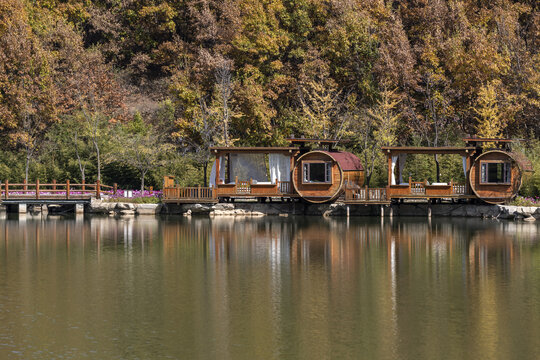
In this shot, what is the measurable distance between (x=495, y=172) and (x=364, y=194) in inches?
317

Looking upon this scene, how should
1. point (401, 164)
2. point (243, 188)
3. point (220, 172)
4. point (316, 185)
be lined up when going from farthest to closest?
point (220, 172) → point (401, 164) → point (243, 188) → point (316, 185)

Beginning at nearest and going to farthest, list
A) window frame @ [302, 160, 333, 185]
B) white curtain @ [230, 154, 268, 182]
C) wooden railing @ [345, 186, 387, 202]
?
wooden railing @ [345, 186, 387, 202] → window frame @ [302, 160, 333, 185] → white curtain @ [230, 154, 268, 182]

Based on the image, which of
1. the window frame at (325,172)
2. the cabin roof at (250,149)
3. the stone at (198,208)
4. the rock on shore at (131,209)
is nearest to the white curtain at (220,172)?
the cabin roof at (250,149)

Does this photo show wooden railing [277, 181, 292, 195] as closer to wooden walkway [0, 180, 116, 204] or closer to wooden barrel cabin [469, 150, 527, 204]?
wooden barrel cabin [469, 150, 527, 204]

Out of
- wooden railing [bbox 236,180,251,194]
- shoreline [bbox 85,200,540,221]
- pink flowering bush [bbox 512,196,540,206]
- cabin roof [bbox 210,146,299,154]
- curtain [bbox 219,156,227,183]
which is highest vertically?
cabin roof [bbox 210,146,299,154]

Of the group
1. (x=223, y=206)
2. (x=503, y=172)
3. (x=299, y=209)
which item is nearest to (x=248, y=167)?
(x=223, y=206)

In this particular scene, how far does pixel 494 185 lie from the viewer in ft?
160

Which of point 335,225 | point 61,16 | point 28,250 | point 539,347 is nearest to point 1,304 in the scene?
point 28,250

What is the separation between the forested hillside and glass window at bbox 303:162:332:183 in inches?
282

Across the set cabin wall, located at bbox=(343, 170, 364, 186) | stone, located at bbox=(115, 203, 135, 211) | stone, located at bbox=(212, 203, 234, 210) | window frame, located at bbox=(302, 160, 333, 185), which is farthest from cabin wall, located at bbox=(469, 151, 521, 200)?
stone, located at bbox=(115, 203, 135, 211)

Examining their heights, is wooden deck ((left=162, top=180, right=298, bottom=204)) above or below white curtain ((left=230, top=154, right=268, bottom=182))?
below

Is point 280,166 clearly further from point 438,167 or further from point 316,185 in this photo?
point 438,167

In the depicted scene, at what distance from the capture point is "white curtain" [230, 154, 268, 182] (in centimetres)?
5375

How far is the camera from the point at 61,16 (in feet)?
242
